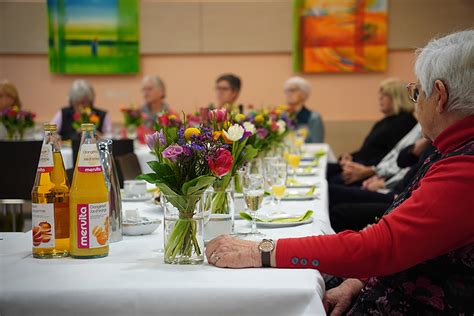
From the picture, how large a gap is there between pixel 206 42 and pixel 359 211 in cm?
490

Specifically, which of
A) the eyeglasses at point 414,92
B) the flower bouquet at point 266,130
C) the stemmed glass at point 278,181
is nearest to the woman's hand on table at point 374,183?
the flower bouquet at point 266,130

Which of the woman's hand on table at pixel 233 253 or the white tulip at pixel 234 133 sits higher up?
the white tulip at pixel 234 133

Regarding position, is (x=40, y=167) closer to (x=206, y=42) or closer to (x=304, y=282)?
(x=304, y=282)

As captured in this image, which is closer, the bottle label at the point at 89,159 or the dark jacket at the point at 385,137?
the bottle label at the point at 89,159

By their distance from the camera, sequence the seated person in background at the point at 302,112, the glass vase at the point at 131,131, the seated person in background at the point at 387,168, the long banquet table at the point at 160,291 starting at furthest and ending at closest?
1. the seated person in background at the point at 302,112
2. the glass vase at the point at 131,131
3. the seated person in background at the point at 387,168
4. the long banquet table at the point at 160,291

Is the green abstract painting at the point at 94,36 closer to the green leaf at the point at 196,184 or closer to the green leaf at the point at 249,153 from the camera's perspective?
the green leaf at the point at 249,153

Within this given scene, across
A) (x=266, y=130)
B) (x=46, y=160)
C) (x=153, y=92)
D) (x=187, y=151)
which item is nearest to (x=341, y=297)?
(x=187, y=151)

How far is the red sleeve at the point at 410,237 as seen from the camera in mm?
1656

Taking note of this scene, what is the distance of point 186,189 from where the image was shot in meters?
1.83

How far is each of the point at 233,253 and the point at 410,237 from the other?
0.43 metres

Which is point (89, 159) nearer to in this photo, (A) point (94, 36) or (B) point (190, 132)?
(B) point (190, 132)

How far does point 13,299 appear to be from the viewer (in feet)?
5.39

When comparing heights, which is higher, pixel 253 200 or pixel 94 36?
pixel 94 36

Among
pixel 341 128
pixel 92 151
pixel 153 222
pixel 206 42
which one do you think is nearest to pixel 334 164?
pixel 341 128
